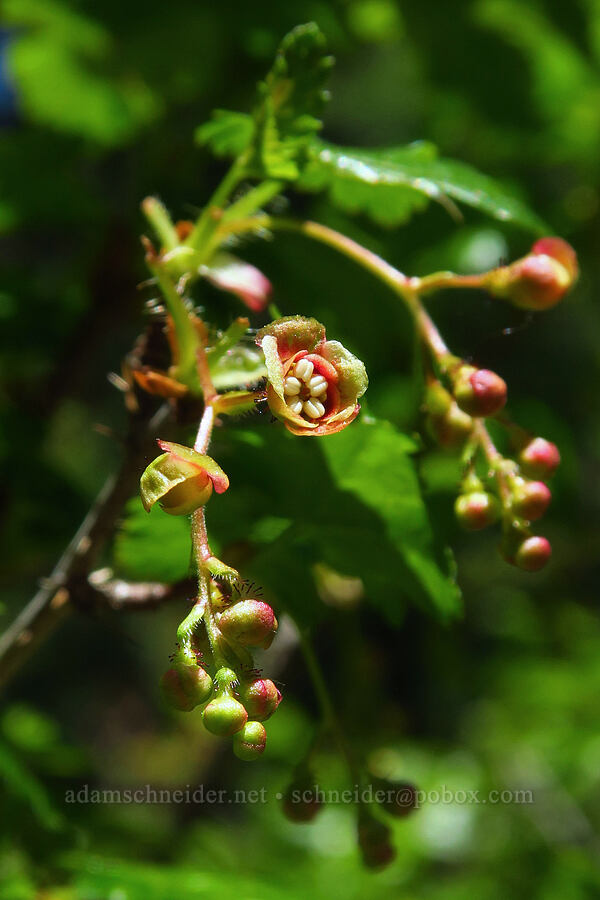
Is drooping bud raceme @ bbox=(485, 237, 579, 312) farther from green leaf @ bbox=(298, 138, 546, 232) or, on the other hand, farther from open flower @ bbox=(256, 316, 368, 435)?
open flower @ bbox=(256, 316, 368, 435)

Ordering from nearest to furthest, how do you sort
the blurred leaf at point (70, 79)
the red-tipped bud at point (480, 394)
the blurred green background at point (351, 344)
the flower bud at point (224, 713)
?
the flower bud at point (224, 713) → the red-tipped bud at point (480, 394) → the blurred green background at point (351, 344) → the blurred leaf at point (70, 79)

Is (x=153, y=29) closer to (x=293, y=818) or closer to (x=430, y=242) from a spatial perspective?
(x=430, y=242)

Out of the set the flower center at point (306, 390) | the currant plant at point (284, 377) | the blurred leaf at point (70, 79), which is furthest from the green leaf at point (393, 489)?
the blurred leaf at point (70, 79)

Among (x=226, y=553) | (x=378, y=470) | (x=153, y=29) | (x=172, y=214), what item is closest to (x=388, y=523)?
(x=378, y=470)

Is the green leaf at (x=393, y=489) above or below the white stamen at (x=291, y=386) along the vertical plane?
below

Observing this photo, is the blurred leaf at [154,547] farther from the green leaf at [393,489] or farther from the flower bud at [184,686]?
the flower bud at [184,686]

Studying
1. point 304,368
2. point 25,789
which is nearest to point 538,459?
point 304,368

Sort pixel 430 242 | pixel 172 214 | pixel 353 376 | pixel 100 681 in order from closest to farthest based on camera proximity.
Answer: pixel 353 376, pixel 172 214, pixel 430 242, pixel 100 681
